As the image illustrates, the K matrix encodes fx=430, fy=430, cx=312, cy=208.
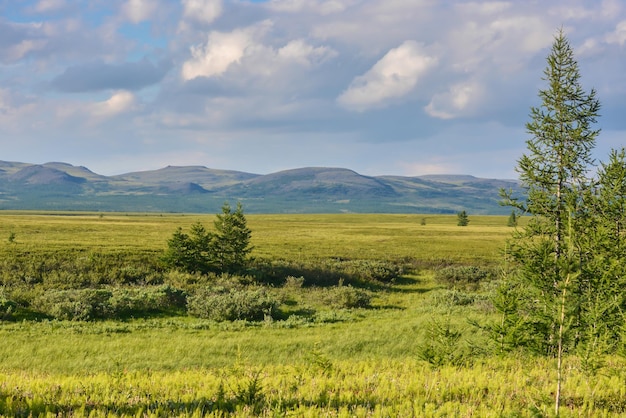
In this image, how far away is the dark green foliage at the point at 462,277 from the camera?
36597mm

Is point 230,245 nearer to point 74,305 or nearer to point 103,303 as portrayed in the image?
point 103,303

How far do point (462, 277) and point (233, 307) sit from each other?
78.9 ft

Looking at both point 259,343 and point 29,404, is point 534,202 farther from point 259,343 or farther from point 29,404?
point 29,404

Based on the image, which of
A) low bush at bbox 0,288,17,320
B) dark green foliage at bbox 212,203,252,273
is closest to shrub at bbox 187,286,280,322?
low bush at bbox 0,288,17,320

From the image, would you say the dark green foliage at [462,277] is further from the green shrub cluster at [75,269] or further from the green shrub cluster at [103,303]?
the green shrub cluster at [75,269]

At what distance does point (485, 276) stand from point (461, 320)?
20.2 meters

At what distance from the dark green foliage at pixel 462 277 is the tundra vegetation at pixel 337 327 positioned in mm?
955

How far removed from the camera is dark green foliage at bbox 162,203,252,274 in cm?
3297

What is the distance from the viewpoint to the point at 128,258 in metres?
35.1

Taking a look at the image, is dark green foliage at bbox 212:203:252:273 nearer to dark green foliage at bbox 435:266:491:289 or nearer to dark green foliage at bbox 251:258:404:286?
dark green foliage at bbox 251:258:404:286

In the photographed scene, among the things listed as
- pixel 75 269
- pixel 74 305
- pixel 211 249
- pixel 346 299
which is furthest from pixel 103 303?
pixel 346 299

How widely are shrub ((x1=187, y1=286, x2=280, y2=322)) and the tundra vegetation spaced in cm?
11

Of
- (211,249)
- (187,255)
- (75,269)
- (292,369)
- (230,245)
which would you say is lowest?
(75,269)

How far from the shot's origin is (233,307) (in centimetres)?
2245
